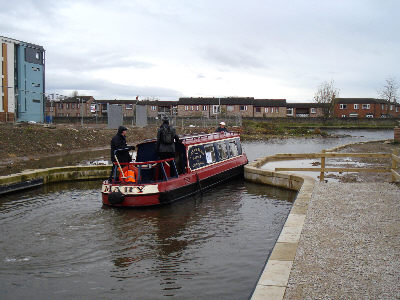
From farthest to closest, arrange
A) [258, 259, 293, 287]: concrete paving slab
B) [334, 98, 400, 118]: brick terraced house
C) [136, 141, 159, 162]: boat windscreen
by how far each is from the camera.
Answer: [334, 98, 400, 118]: brick terraced house
[136, 141, 159, 162]: boat windscreen
[258, 259, 293, 287]: concrete paving slab

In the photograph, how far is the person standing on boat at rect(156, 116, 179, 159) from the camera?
1209cm

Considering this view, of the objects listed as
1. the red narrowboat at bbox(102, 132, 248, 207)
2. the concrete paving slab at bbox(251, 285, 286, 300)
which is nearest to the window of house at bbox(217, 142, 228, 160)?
the red narrowboat at bbox(102, 132, 248, 207)

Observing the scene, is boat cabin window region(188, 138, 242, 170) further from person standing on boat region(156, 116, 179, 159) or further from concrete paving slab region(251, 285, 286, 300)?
concrete paving slab region(251, 285, 286, 300)

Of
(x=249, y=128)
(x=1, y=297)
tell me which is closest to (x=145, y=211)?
(x=1, y=297)

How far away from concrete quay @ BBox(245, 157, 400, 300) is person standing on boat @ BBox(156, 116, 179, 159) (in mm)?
4198

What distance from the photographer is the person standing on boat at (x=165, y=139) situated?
12.1m

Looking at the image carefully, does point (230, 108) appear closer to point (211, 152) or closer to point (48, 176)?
point (211, 152)

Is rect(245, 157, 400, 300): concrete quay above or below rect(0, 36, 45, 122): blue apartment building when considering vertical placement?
below

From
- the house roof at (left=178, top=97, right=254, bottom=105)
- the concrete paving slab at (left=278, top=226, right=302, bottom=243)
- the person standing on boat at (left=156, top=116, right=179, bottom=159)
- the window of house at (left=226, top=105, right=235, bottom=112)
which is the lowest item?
the concrete paving slab at (left=278, top=226, right=302, bottom=243)

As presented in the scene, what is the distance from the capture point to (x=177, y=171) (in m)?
13.1

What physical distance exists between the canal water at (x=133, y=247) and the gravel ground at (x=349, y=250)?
3.54 ft

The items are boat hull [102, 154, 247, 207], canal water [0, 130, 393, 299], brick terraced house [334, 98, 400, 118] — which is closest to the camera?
canal water [0, 130, 393, 299]

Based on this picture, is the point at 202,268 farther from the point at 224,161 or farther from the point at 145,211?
the point at 224,161

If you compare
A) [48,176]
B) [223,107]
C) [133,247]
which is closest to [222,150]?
[48,176]
